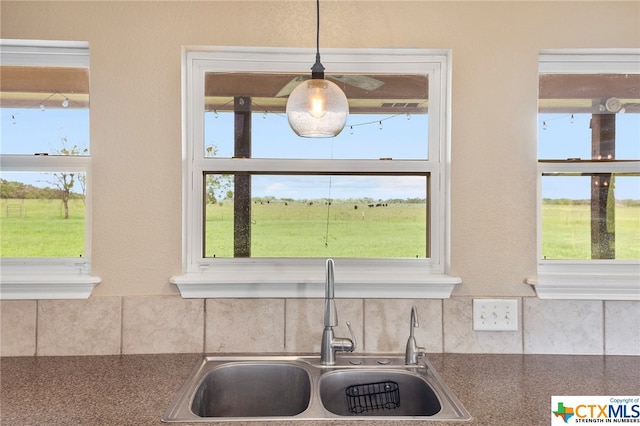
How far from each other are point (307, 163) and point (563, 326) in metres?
1.14

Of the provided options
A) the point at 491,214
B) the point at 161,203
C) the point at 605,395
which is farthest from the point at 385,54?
the point at 605,395

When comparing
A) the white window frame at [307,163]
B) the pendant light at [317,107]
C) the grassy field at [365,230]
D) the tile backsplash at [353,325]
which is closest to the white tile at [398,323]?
the tile backsplash at [353,325]

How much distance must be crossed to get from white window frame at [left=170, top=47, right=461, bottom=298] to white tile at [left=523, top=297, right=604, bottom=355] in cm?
37

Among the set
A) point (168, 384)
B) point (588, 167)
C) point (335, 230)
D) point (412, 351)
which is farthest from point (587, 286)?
point (168, 384)

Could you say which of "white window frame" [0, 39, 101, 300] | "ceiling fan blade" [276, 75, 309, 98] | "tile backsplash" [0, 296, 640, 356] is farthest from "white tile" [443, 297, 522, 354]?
"white window frame" [0, 39, 101, 300]

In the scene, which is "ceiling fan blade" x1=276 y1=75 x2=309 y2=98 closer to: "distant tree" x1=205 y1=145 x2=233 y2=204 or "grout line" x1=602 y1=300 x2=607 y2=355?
"distant tree" x1=205 y1=145 x2=233 y2=204

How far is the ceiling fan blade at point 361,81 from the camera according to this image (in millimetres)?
1876

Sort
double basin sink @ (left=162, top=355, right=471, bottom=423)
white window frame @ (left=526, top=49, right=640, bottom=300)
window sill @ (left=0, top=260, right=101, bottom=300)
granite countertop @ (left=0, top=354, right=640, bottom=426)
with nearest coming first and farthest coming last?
1. granite countertop @ (left=0, top=354, right=640, bottom=426)
2. double basin sink @ (left=162, top=355, right=471, bottom=423)
3. window sill @ (left=0, top=260, right=101, bottom=300)
4. white window frame @ (left=526, top=49, right=640, bottom=300)

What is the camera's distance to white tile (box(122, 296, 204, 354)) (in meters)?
1.75

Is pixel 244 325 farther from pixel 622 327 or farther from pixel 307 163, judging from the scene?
pixel 622 327

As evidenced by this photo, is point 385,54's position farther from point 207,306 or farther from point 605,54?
point 207,306

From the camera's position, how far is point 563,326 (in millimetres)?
1769

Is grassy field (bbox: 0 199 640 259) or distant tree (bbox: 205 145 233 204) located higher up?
distant tree (bbox: 205 145 233 204)

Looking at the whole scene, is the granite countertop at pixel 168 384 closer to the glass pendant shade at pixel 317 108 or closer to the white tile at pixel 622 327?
the white tile at pixel 622 327
